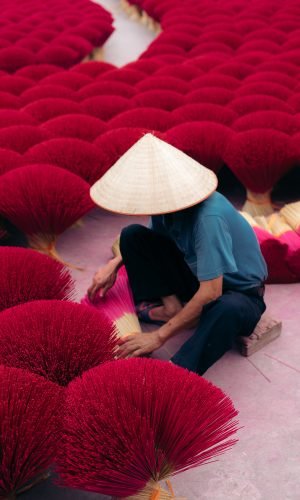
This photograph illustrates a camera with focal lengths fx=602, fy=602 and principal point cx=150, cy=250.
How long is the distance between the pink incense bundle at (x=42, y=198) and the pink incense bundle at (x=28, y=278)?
277mm

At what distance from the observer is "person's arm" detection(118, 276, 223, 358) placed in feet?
3.70

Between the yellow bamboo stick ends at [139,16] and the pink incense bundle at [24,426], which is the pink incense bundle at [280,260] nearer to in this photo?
the pink incense bundle at [24,426]

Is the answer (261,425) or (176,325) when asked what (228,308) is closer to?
(176,325)

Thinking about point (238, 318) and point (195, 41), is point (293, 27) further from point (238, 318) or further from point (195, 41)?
point (238, 318)

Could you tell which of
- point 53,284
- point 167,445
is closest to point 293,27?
point 53,284

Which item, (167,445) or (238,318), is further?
(238,318)

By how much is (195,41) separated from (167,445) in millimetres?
3081

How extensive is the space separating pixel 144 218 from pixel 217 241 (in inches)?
30.7

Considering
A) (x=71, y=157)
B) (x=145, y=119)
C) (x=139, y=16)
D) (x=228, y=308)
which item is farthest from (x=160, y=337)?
(x=139, y=16)

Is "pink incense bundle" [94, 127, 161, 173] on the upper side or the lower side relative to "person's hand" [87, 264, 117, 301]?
upper

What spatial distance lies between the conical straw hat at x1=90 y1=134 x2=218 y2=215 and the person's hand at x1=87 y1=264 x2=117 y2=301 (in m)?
0.23

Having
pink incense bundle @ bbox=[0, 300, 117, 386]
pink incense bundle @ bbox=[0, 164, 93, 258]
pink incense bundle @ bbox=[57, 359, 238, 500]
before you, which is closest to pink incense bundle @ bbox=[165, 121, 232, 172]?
pink incense bundle @ bbox=[0, 164, 93, 258]

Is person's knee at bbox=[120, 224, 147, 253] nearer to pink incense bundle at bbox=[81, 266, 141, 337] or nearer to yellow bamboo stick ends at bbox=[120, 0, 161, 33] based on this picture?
pink incense bundle at bbox=[81, 266, 141, 337]

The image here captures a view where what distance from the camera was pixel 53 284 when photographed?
125 cm
